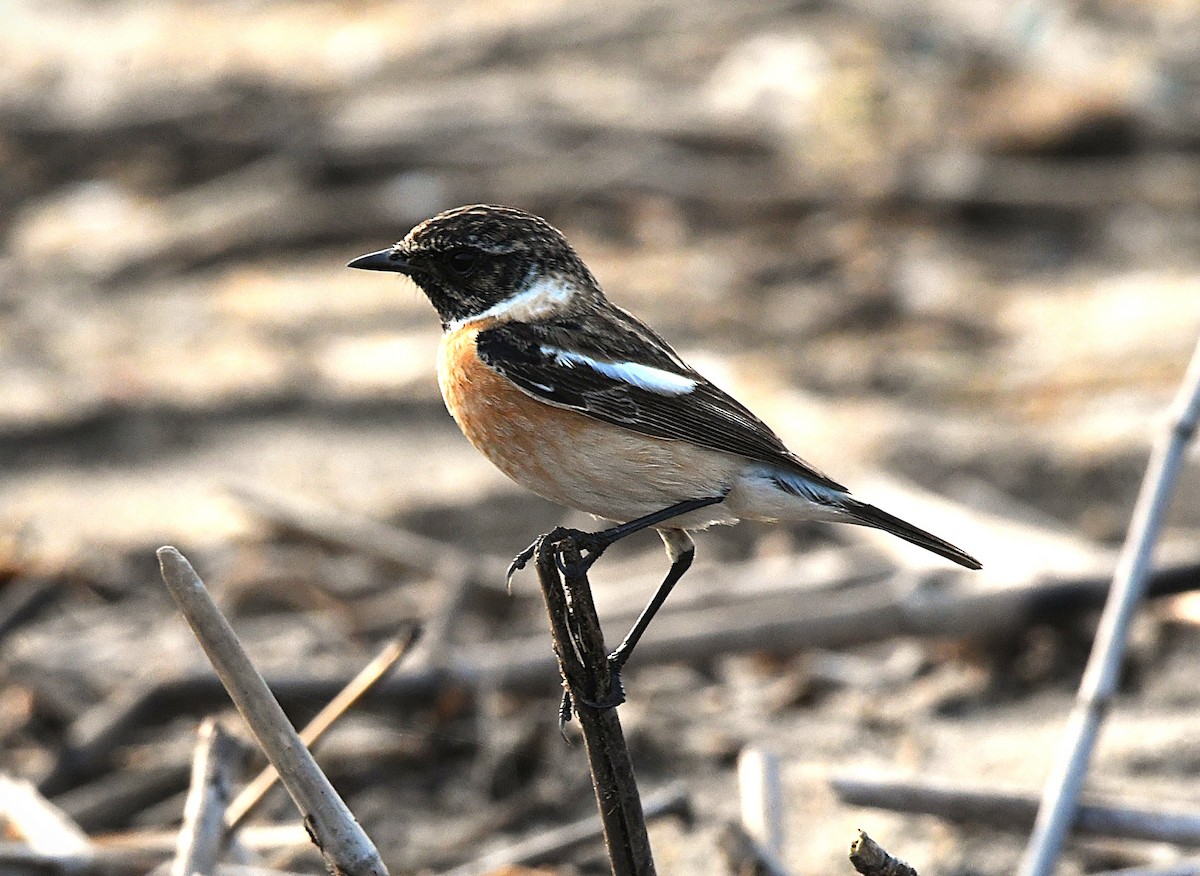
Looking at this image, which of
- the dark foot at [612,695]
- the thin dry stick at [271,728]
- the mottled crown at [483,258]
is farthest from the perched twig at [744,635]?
the thin dry stick at [271,728]

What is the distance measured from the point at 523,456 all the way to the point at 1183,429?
6.44ft

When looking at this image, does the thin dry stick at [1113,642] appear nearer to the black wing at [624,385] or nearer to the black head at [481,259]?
the black wing at [624,385]

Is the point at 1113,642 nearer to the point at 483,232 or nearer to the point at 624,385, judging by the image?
the point at 624,385

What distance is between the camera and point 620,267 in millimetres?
10812

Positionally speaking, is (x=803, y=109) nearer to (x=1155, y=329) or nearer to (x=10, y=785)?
(x=1155, y=329)

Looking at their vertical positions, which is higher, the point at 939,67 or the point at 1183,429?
the point at 939,67

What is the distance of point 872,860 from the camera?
3.08m

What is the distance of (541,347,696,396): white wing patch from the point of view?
457cm

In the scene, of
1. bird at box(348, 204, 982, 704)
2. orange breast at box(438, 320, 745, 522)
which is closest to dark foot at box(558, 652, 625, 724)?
bird at box(348, 204, 982, 704)

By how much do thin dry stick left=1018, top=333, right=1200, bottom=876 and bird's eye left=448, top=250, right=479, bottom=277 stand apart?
209 centimetres

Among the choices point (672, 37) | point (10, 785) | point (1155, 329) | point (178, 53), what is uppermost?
point (672, 37)

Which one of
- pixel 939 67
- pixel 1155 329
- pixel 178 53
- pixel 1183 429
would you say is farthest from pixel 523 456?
pixel 178 53

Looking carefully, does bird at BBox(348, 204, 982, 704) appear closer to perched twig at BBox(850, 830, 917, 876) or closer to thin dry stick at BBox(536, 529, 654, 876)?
thin dry stick at BBox(536, 529, 654, 876)

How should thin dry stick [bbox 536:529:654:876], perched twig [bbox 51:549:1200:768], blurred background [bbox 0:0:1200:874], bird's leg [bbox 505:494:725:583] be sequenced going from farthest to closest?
blurred background [bbox 0:0:1200:874], perched twig [bbox 51:549:1200:768], bird's leg [bbox 505:494:725:583], thin dry stick [bbox 536:529:654:876]
